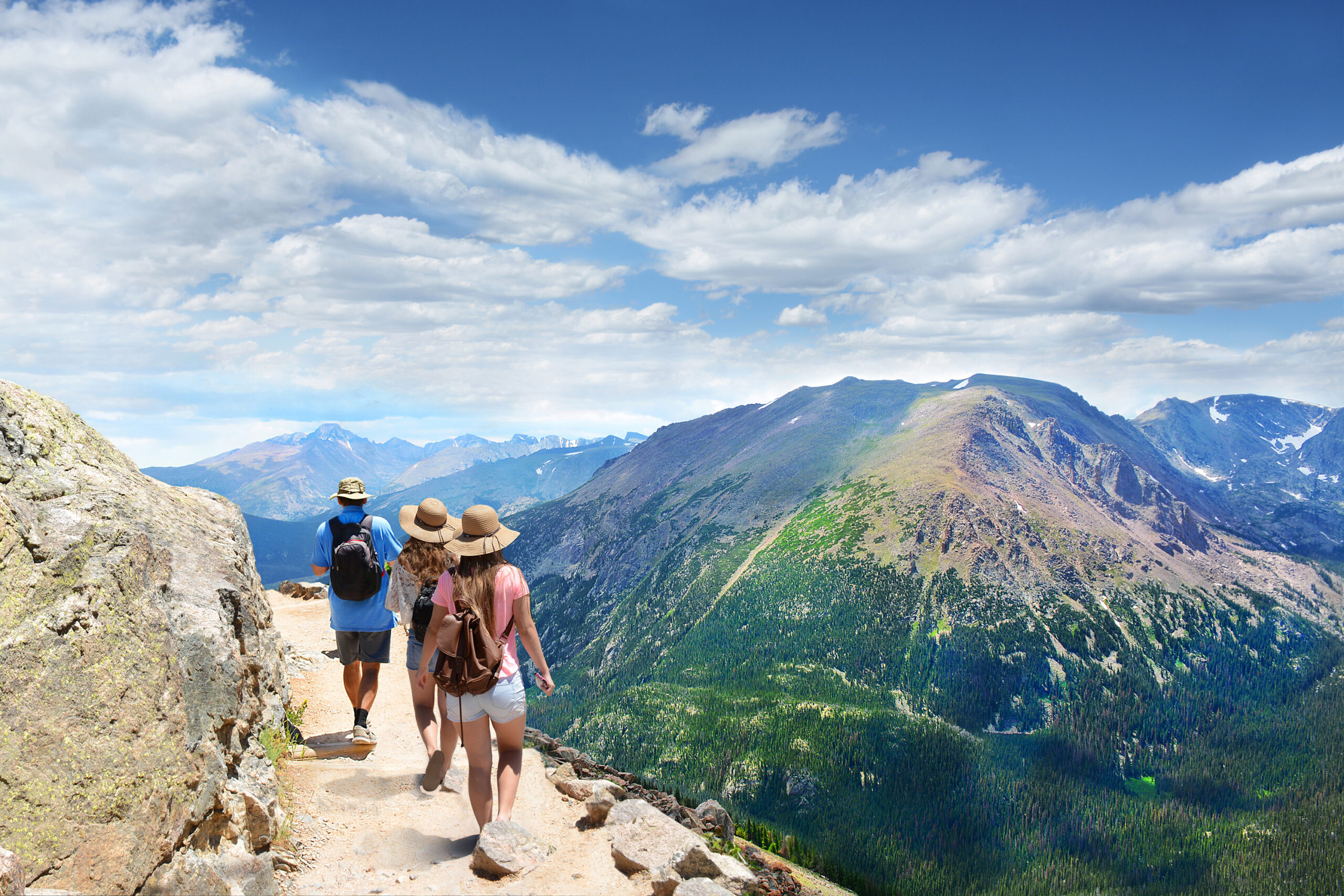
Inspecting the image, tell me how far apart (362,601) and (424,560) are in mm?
2005

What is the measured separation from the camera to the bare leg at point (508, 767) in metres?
11.1

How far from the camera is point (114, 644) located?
9898 millimetres

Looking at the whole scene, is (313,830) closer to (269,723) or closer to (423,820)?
(423,820)

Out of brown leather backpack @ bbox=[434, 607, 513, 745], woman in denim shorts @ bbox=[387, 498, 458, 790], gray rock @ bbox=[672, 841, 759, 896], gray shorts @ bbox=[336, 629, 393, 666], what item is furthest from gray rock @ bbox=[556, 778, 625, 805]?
brown leather backpack @ bbox=[434, 607, 513, 745]

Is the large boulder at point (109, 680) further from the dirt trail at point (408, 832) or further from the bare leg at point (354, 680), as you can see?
the bare leg at point (354, 680)

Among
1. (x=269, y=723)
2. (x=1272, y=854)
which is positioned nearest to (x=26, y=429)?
(x=269, y=723)

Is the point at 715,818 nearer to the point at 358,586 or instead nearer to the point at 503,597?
the point at 358,586

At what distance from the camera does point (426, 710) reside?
47.0 feet

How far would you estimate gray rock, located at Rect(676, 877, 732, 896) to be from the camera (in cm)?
1116

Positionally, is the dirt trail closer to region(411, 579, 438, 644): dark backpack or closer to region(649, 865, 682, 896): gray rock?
region(649, 865, 682, 896): gray rock

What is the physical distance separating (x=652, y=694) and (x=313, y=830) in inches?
7460

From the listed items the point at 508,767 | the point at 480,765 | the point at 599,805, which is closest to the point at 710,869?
the point at 599,805

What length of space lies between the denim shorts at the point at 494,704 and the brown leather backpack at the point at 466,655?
0.20 metres

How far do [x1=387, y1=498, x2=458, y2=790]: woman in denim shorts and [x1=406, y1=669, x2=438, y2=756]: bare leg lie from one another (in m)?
0.01
